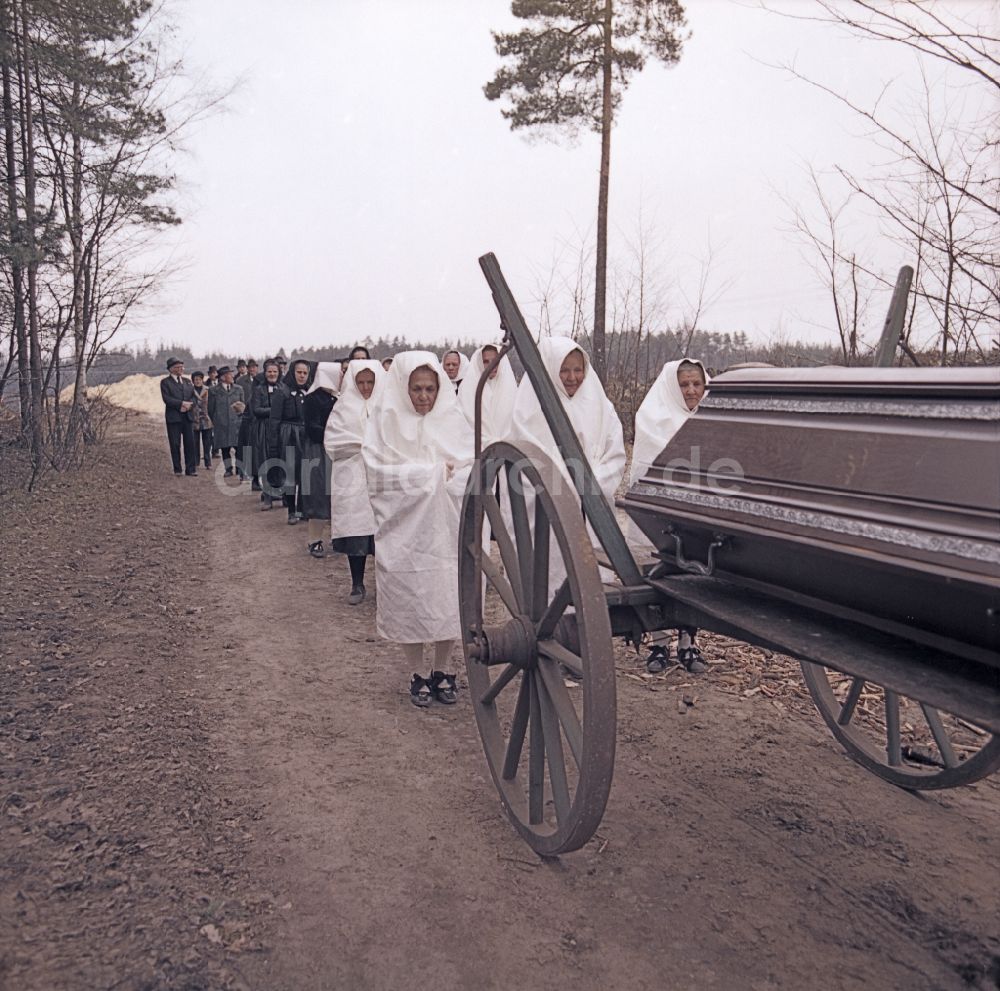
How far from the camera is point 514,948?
2.44m

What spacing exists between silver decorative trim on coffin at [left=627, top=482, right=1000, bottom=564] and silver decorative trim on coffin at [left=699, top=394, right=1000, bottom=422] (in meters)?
0.26

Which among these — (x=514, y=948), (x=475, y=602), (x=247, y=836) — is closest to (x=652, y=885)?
(x=514, y=948)

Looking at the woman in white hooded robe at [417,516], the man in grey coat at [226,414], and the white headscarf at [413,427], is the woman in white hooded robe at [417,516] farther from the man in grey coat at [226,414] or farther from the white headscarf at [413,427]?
the man in grey coat at [226,414]

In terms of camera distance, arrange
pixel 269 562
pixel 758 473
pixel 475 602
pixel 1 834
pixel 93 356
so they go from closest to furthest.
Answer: pixel 758 473 → pixel 1 834 → pixel 475 602 → pixel 269 562 → pixel 93 356

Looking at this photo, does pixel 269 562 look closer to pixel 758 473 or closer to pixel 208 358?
pixel 758 473

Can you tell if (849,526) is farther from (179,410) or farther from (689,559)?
(179,410)

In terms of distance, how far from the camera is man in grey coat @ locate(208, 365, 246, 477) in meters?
14.7

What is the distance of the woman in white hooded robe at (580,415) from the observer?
4.90 m

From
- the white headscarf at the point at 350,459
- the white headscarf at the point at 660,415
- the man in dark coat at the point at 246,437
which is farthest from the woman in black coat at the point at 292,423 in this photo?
the white headscarf at the point at 660,415

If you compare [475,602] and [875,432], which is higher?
[875,432]

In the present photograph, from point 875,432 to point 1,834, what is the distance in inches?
122

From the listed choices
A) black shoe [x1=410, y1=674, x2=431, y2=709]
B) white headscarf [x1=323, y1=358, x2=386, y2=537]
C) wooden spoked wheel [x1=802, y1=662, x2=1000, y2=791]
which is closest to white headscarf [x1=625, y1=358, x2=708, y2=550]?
black shoe [x1=410, y1=674, x2=431, y2=709]

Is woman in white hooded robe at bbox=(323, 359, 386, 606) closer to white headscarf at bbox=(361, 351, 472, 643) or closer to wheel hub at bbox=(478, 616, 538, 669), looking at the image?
white headscarf at bbox=(361, 351, 472, 643)

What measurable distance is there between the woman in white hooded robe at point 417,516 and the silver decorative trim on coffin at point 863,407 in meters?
2.07
